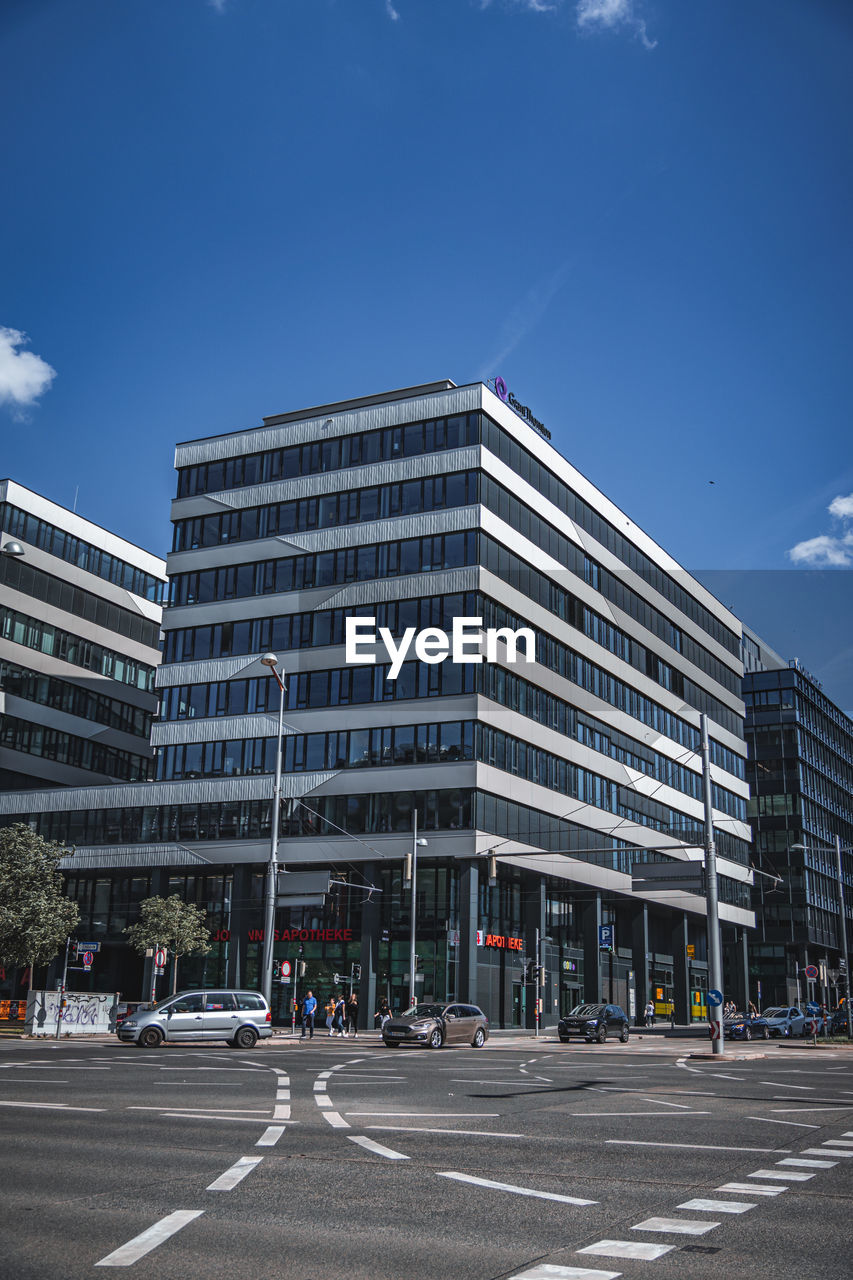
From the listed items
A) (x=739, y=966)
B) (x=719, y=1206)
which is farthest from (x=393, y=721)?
(x=719, y=1206)

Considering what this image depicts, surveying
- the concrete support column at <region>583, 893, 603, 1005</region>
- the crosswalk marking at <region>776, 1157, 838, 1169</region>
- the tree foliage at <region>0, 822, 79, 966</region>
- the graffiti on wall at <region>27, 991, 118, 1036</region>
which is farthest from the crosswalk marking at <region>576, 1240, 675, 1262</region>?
the concrete support column at <region>583, 893, 603, 1005</region>

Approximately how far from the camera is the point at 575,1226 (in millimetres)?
8078

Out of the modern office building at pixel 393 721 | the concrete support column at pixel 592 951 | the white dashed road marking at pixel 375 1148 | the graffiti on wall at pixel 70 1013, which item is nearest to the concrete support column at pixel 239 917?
the modern office building at pixel 393 721

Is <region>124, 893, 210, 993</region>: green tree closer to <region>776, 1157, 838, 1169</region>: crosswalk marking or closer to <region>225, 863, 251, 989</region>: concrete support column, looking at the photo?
<region>225, 863, 251, 989</region>: concrete support column

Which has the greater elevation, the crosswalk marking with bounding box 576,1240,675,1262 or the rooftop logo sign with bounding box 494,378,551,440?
the rooftop logo sign with bounding box 494,378,551,440

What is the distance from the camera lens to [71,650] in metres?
74.1

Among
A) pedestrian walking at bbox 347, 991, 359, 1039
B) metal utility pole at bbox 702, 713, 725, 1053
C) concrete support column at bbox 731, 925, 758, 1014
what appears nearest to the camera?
metal utility pole at bbox 702, 713, 725, 1053

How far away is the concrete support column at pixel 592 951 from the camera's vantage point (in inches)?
2520

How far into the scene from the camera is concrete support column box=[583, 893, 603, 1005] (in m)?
Result: 64.0

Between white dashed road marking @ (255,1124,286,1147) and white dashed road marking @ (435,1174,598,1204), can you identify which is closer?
white dashed road marking @ (435,1174,598,1204)

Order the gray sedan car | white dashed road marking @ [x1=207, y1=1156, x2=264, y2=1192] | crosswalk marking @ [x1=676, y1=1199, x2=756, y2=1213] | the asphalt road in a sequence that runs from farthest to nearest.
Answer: the gray sedan car → white dashed road marking @ [x1=207, y1=1156, x2=264, y2=1192] → crosswalk marking @ [x1=676, y1=1199, x2=756, y2=1213] → the asphalt road

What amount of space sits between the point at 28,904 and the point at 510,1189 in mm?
42463

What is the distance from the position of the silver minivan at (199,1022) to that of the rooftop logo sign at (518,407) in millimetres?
36259

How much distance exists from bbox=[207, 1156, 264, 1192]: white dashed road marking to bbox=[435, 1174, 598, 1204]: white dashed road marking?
1.72 meters
